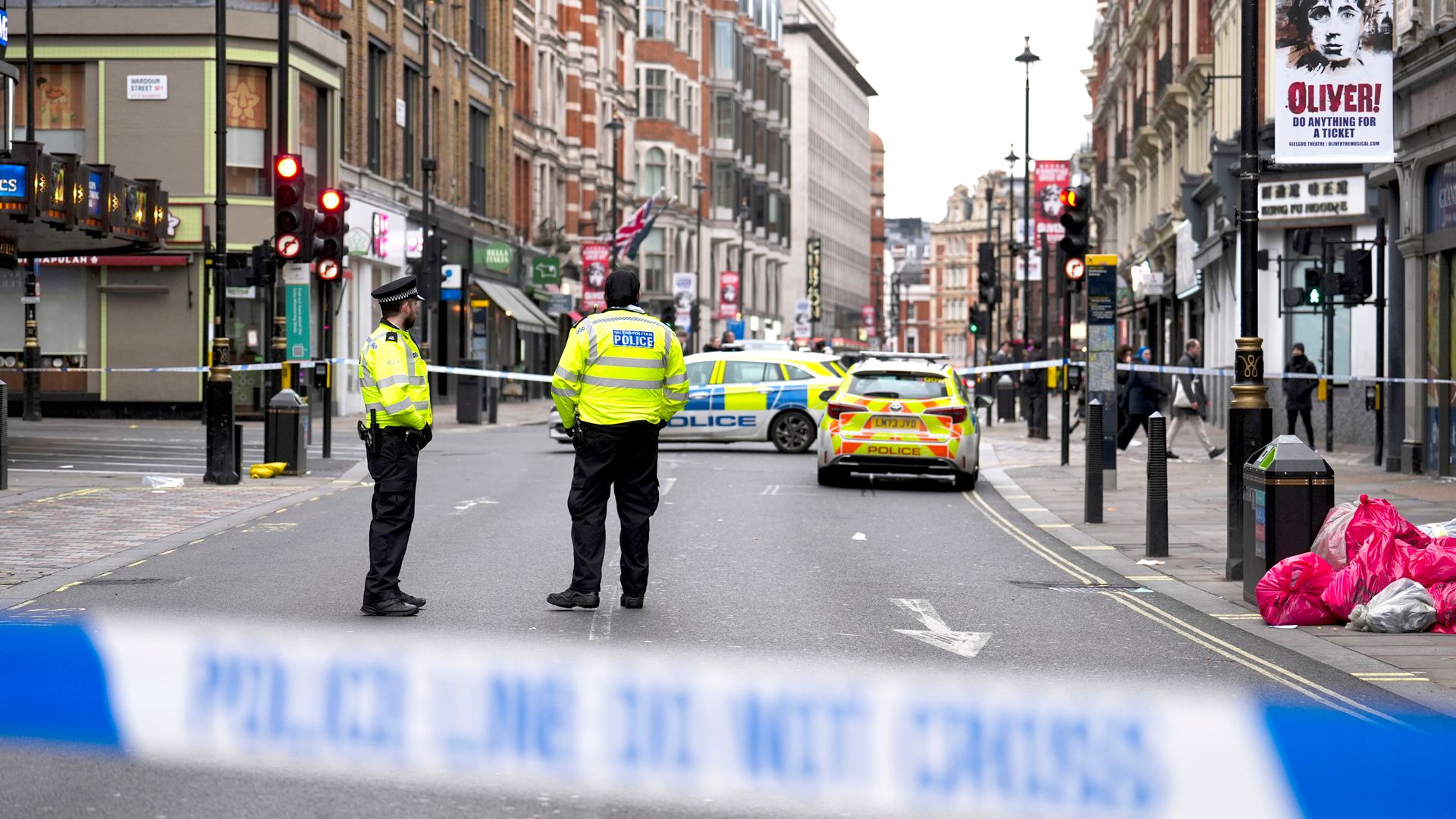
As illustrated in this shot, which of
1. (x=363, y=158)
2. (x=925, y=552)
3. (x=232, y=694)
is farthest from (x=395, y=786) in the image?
(x=363, y=158)

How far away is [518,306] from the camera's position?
2226 inches

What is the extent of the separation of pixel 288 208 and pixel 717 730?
15315 millimetres

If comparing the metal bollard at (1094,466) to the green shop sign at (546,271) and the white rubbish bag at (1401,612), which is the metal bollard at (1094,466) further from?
the green shop sign at (546,271)

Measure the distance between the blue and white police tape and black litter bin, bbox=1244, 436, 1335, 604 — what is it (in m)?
2.98

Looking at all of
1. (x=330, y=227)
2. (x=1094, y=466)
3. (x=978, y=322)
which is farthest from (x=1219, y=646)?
(x=978, y=322)

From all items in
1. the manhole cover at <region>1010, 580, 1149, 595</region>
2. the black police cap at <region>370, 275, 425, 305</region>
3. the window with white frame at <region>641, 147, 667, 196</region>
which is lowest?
the manhole cover at <region>1010, 580, 1149, 595</region>

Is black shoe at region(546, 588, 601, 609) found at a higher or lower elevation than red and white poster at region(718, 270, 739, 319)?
lower

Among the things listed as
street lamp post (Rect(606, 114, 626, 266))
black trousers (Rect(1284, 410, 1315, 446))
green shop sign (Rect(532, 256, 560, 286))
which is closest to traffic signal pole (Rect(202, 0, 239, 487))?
black trousers (Rect(1284, 410, 1315, 446))

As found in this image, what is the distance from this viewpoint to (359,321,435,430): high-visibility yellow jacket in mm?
10062

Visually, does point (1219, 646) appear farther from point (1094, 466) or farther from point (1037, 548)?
point (1094, 466)

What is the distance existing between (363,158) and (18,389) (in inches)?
386

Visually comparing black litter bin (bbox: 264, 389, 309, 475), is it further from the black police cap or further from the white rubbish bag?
the white rubbish bag

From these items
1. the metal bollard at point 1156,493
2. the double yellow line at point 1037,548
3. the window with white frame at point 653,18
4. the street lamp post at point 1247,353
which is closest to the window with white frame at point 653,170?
the window with white frame at point 653,18

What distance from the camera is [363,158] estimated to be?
141ft
